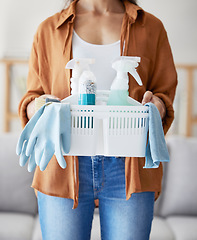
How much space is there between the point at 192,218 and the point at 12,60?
235 cm

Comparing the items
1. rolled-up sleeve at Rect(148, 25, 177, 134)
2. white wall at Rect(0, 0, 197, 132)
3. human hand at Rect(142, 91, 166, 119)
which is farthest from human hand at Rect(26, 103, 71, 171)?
white wall at Rect(0, 0, 197, 132)

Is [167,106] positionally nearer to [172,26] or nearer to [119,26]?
[119,26]

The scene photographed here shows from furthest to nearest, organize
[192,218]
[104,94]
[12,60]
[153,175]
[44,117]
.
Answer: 1. [12,60]
2. [192,218]
3. [153,175]
4. [104,94]
5. [44,117]

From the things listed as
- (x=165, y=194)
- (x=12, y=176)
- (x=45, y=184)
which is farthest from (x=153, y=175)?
(x=12, y=176)

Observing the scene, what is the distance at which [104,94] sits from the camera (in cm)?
85

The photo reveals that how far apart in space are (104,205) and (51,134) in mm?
329

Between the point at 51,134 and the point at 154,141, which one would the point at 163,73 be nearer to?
the point at 154,141

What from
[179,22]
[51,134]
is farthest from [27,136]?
[179,22]

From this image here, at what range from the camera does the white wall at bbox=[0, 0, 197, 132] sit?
325cm

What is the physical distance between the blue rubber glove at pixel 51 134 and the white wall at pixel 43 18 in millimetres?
2694

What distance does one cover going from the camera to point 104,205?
94 cm

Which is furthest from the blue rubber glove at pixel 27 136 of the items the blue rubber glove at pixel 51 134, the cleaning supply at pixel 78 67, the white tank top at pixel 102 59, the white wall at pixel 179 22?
the white wall at pixel 179 22

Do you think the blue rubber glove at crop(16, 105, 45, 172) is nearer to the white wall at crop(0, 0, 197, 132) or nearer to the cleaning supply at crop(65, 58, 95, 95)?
the cleaning supply at crop(65, 58, 95, 95)

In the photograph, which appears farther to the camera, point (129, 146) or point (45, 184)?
point (45, 184)
